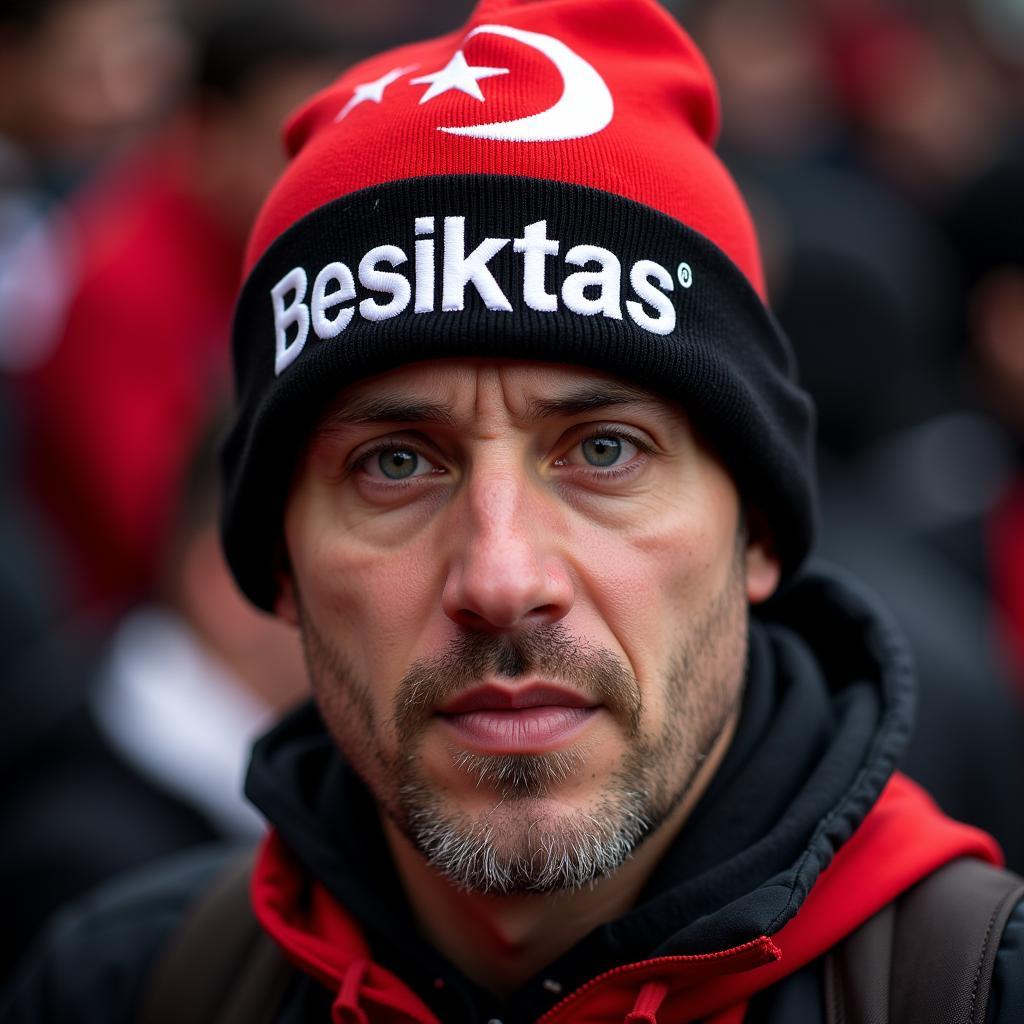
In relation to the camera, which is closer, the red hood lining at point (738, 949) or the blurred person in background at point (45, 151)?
the red hood lining at point (738, 949)

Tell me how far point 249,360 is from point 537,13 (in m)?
0.79

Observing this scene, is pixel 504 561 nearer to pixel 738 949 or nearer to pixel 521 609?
pixel 521 609

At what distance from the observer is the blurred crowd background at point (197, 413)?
382cm

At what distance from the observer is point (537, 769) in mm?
2305

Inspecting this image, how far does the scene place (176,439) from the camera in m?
5.07

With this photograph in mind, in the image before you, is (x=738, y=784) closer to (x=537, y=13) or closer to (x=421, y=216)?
(x=421, y=216)

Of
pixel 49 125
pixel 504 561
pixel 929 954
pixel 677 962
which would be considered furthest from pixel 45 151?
pixel 929 954

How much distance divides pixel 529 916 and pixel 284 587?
0.79 metres

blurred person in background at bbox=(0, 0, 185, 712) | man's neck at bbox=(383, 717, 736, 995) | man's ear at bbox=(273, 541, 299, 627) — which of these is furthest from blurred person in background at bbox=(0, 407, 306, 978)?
man's neck at bbox=(383, 717, 736, 995)

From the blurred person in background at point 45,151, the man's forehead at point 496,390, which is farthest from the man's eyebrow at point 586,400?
the blurred person in background at point 45,151

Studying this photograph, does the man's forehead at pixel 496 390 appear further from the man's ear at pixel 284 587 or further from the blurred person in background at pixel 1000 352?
the blurred person in background at pixel 1000 352

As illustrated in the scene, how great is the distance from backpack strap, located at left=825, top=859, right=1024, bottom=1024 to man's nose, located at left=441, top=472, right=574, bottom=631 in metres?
0.69

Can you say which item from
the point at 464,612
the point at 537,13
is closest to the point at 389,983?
the point at 464,612

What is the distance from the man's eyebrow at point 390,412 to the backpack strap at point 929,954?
1.03 meters
